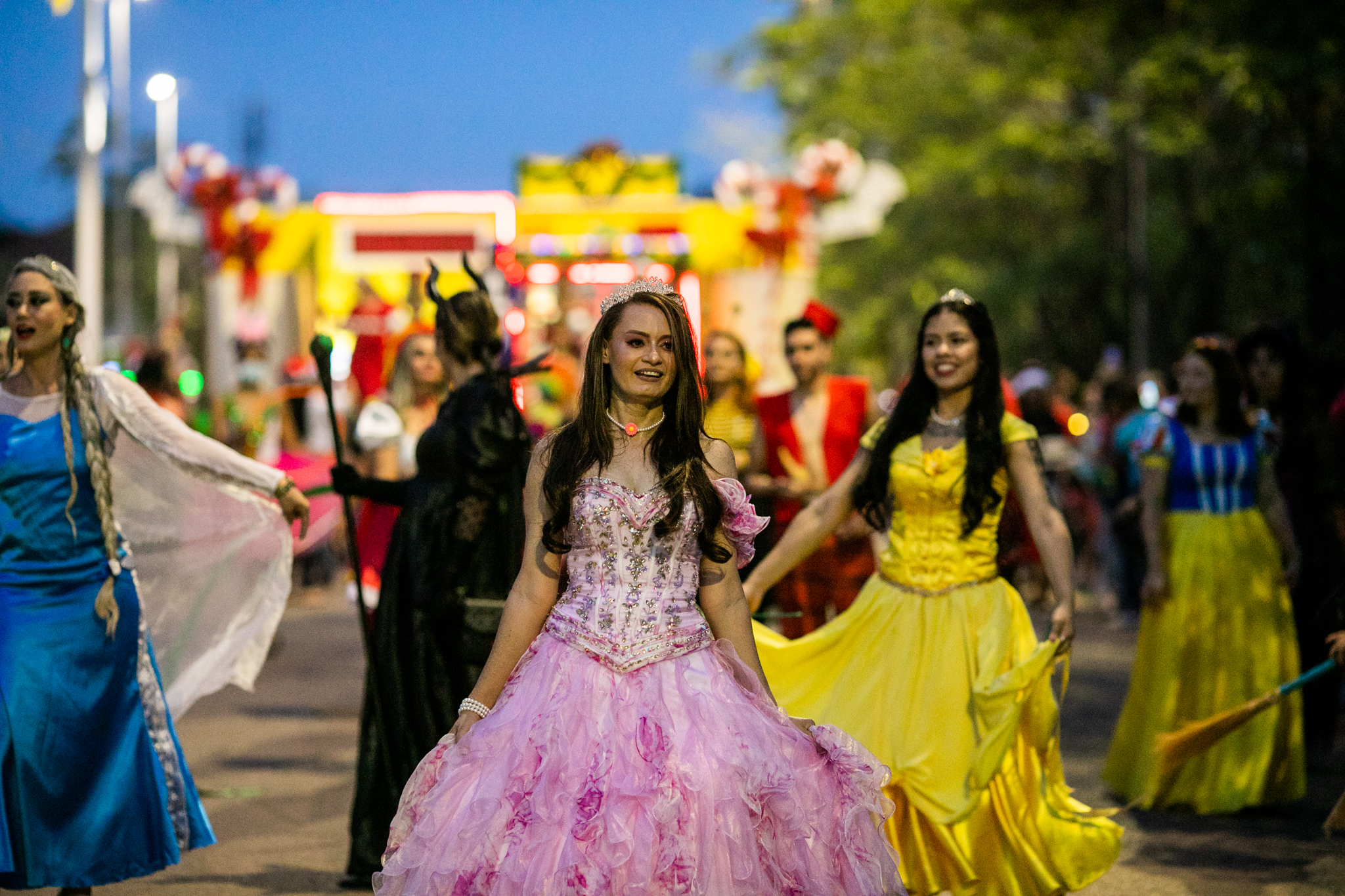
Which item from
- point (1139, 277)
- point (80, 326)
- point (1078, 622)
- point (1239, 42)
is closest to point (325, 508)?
point (80, 326)

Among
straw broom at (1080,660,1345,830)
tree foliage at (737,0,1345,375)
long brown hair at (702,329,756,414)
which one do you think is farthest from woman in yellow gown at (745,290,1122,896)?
tree foliage at (737,0,1345,375)

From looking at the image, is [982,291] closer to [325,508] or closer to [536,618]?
[325,508]

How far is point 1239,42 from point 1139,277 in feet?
50.3

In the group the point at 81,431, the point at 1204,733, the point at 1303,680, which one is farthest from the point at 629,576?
the point at 1204,733

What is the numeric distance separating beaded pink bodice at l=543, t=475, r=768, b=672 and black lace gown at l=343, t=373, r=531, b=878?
1761 millimetres

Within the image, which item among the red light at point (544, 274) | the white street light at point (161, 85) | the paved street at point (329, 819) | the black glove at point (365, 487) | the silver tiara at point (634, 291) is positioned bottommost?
the paved street at point (329, 819)

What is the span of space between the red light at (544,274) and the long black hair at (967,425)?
18.5m

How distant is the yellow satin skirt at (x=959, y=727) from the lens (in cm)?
538

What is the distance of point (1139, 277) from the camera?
3138 centimetres

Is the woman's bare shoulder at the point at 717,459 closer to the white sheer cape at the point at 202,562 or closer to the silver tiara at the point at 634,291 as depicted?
the silver tiara at the point at 634,291

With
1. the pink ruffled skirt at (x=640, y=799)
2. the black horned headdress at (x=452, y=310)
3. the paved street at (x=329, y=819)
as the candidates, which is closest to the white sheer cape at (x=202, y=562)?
the paved street at (x=329, y=819)

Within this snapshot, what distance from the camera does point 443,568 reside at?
604 cm

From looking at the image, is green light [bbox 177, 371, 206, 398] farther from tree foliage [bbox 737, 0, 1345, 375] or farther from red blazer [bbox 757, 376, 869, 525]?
tree foliage [bbox 737, 0, 1345, 375]

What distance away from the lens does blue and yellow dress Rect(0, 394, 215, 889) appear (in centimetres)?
526
